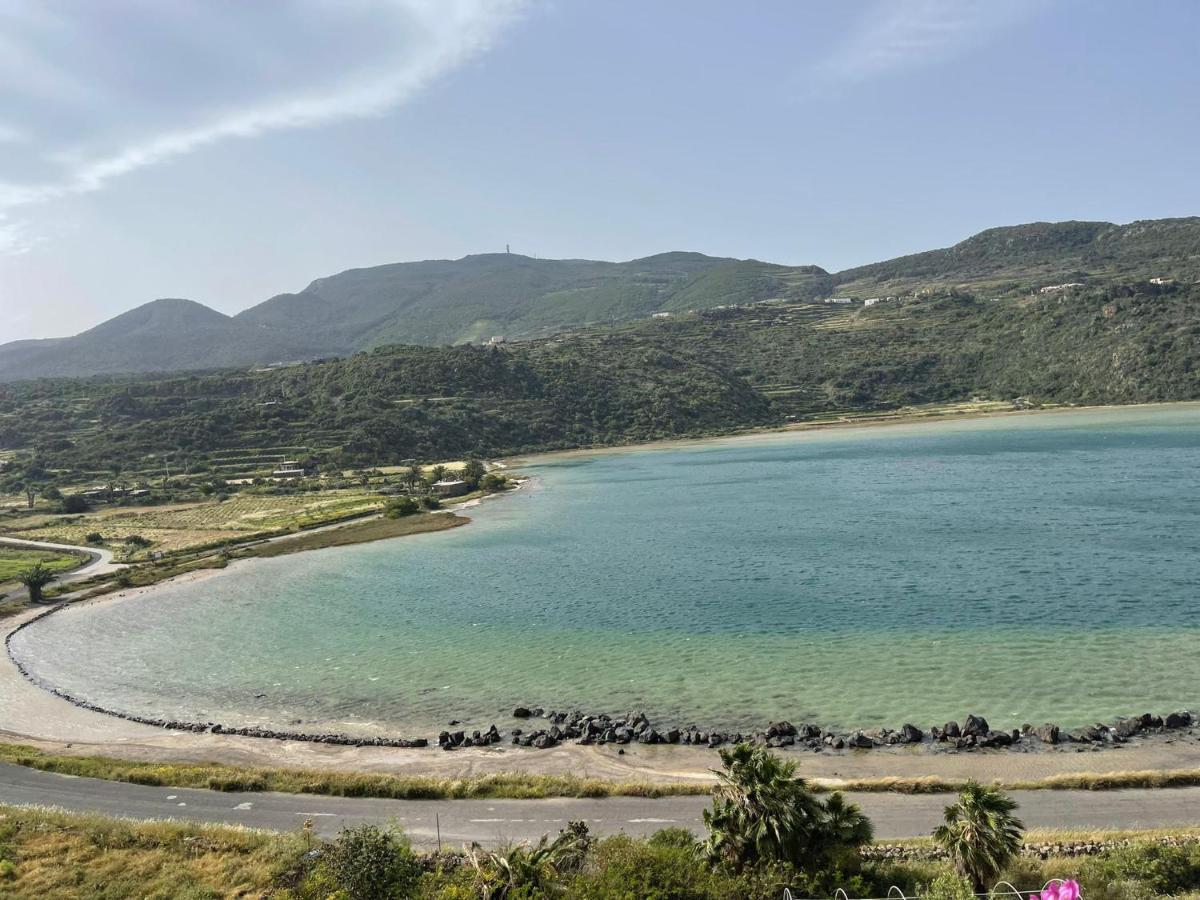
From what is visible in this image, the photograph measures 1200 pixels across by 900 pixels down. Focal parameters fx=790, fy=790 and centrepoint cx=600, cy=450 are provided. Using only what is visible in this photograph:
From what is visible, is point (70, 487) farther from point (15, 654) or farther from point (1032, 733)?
point (1032, 733)

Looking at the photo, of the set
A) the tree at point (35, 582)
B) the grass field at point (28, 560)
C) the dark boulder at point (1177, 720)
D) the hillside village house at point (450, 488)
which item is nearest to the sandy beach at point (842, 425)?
the hillside village house at point (450, 488)

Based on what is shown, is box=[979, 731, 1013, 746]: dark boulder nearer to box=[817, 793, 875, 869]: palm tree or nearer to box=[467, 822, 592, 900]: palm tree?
box=[817, 793, 875, 869]: palm tree

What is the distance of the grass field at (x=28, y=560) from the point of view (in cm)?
6681

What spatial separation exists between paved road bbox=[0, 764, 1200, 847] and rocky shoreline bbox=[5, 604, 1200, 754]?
4.13m

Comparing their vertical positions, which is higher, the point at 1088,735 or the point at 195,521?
the point at 195,521

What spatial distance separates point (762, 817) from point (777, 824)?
33cm

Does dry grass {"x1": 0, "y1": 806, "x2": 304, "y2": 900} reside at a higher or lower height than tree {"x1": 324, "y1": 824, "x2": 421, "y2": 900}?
lower

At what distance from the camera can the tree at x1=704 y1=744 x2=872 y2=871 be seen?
14.5 metres

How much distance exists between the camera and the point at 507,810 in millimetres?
21000

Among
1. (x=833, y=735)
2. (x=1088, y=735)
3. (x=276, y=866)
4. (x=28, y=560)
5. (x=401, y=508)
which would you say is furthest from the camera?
(x=401, y=508)

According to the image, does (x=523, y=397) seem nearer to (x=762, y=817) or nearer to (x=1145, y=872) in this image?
(x=762, y=817)

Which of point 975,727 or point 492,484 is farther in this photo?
point 492,484

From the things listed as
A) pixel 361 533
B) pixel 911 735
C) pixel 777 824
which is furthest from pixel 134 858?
pixel 361 533

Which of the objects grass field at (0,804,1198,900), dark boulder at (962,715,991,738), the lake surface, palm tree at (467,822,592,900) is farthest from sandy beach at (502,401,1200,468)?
palm tree at (467,822,592,900)
